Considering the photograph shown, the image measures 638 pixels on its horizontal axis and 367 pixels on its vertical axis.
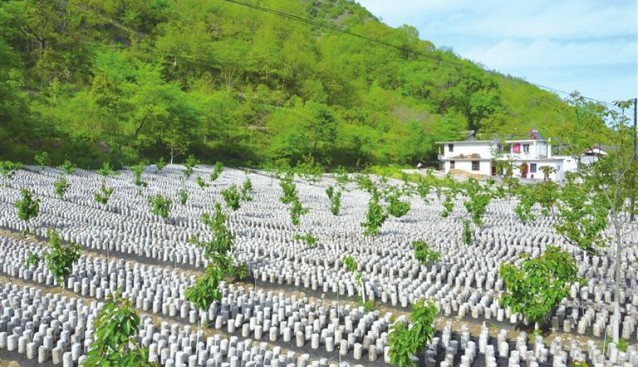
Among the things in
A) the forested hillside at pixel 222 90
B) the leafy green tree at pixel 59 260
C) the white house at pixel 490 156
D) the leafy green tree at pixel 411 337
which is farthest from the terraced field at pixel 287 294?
the white house at pixel 490 156

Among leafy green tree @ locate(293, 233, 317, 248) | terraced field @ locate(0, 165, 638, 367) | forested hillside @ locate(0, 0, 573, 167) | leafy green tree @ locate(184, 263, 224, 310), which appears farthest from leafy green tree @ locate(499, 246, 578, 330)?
leafy green tree @ locate(293, 233, 317, 248)

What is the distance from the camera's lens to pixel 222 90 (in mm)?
63312

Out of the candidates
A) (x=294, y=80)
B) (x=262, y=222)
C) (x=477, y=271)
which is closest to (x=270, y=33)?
(x=294, y=80)

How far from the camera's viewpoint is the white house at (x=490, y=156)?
5169 centimetres

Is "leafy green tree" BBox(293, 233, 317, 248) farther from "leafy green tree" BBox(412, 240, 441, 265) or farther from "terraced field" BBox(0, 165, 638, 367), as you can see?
"leafy green tree" BBox(412, 240, 441, 265)

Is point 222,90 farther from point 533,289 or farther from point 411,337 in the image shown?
point 411,337

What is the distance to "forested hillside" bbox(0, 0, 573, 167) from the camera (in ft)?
125

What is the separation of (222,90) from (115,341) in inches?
2380

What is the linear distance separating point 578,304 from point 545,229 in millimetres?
9843

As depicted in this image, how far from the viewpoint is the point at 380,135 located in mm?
61875

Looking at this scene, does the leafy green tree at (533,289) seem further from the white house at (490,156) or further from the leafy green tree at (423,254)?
the white house at (490,156)

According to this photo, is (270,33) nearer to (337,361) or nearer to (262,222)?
(262,222)

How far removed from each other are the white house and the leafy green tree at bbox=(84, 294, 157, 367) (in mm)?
47859

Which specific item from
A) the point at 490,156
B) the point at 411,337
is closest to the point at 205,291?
the point at 411,337
